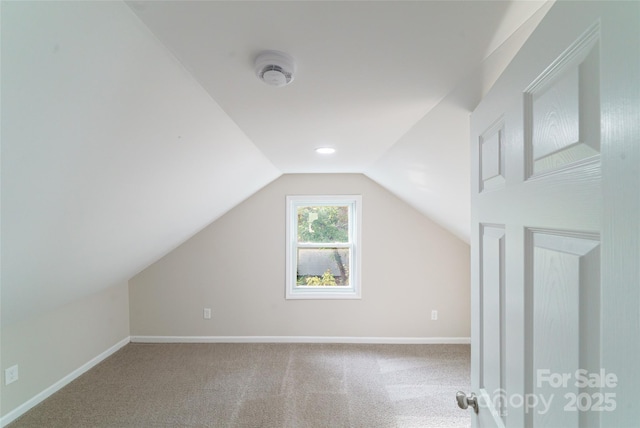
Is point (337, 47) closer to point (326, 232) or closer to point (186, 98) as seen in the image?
point (186, 98)

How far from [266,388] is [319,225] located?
196 centimetres

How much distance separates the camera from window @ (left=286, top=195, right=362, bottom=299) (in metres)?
Answer: 3.95

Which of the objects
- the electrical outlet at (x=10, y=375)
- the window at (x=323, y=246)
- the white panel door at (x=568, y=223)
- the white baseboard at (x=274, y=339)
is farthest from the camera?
the window at (x=323, y=246)

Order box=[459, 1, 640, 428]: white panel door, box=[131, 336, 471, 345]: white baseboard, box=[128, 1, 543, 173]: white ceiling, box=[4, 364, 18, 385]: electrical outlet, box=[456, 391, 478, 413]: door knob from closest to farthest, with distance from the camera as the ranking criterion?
box=[459, 1, 640, 428]: white panel door
box=[128, 1, 543, 173]: white ceiling
box=[456, 391, 478, 413]: door knob
box=[4, 364, 18, 385]: electrical outlet
box=[131, 336, 471, 345]: white baseboard

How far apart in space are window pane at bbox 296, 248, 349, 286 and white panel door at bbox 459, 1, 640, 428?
10.3 feet

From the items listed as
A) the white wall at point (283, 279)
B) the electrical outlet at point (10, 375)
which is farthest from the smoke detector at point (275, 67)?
the electrical outlet at point (10, 375)

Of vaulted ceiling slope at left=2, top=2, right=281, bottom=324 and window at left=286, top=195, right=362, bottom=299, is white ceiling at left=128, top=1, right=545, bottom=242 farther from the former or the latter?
window at left=286, top=195, right=362, bottom=299

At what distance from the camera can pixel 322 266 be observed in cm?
403

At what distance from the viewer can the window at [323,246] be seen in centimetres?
395

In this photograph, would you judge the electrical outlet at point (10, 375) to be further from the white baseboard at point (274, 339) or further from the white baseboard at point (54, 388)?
the white baseboard at point (274, 339)

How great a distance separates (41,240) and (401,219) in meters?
3.30

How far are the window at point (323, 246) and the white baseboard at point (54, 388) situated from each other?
216 cm

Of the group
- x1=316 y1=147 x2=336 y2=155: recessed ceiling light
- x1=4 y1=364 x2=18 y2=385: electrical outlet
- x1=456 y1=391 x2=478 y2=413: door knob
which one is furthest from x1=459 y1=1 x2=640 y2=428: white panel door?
x1=4 y1=364 x2=18 y2=385: electrical outlet

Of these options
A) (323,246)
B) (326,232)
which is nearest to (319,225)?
(326,232)
